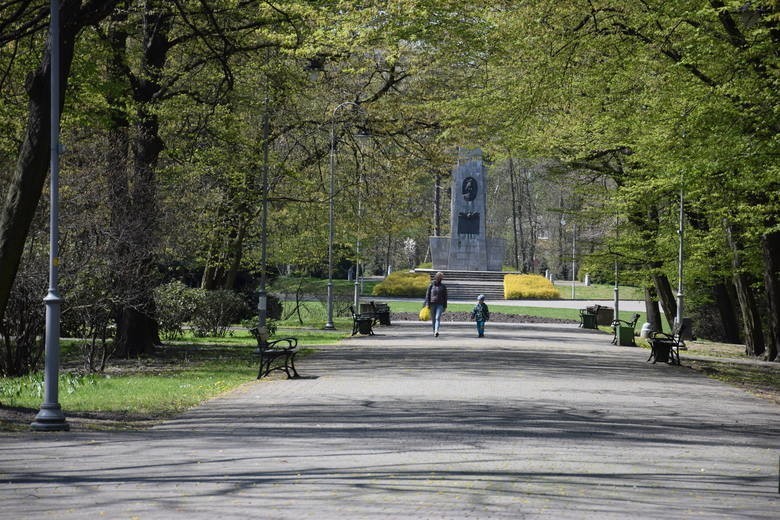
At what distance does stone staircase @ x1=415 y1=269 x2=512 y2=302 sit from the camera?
6781 cm

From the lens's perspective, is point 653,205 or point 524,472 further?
point 653,205

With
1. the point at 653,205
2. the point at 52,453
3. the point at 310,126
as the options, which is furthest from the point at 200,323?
the point at 52,453

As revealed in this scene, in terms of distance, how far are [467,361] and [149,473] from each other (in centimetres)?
1514

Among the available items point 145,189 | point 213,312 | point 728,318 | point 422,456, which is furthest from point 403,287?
point 422,456

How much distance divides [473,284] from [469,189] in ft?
20.5

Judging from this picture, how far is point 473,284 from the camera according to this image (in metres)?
70.6

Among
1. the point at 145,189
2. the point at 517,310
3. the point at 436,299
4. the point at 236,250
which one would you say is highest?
the point at 145,189

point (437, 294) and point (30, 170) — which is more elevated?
point (30, 170)

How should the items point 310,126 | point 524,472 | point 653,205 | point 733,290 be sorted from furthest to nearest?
1. point 733,290
2. point 653,205
3. point 310,126
4. point 524,472

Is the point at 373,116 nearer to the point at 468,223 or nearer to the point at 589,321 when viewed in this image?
the point at 589,321

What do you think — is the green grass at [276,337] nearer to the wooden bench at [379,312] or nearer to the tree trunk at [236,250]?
the tree trunk at [236,250]

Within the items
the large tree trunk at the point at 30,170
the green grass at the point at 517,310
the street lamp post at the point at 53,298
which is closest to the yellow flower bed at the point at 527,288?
the green grass at the point at 517,310

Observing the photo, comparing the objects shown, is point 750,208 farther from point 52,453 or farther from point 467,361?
point 52,453

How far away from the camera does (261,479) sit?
9188 mm
